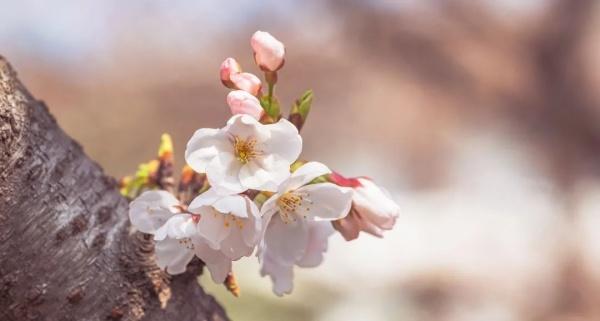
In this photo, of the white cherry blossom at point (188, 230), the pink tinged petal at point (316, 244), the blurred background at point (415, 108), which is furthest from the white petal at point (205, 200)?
the blurred background at point (415, 108)

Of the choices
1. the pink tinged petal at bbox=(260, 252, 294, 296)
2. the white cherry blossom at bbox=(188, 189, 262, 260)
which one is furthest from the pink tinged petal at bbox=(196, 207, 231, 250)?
the pink tinged petal at bbox=(260, 252, 294, 296)

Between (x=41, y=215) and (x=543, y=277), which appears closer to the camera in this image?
(x=41, y=215)

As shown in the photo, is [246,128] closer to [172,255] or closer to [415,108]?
[172,255]

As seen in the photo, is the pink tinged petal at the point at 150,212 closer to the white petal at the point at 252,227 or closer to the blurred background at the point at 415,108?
the white petal at the point at 252,227

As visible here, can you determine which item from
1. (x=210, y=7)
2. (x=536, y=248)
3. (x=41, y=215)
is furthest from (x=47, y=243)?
(x=210, y=7)

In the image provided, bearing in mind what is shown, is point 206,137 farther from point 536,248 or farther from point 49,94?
point 49,94

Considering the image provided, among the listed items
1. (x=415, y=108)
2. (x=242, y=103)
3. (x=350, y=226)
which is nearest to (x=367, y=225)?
(x=350, y=226)
